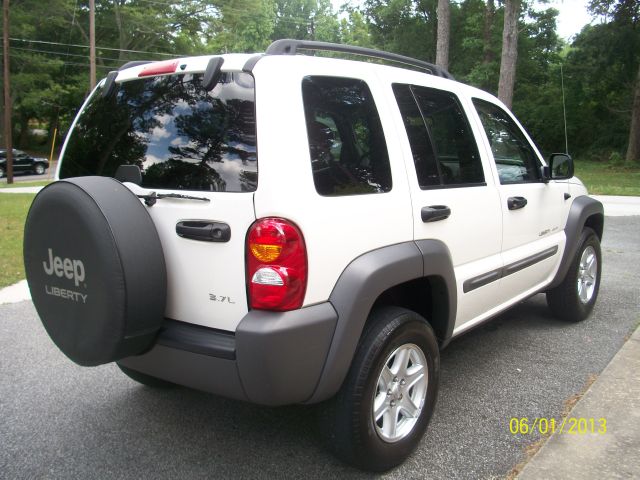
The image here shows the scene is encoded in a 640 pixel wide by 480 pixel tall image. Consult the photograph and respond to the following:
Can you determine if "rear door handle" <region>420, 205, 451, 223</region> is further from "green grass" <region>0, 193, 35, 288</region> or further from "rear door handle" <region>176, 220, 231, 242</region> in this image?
"green grass" <region>0, 193, 35, 288</region>

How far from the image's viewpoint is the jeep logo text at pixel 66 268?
2.28m

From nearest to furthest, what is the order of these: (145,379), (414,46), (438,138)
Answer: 1. (438,138)
2. (145,379)
3. (414,46)

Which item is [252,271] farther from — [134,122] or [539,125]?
[539,125]

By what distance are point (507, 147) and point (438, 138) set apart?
3.16 feet

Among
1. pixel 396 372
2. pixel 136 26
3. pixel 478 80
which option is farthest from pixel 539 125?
pixel 396 372

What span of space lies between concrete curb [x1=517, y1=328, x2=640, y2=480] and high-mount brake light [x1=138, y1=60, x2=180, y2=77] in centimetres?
246

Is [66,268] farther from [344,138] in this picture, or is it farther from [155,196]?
[344,138]

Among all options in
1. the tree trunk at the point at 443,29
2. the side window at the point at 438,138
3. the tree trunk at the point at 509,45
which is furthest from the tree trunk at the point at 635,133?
the side window at the point at 438,138

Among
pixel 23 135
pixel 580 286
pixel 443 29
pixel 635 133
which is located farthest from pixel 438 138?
pixel 23 135

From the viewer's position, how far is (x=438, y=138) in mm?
3092

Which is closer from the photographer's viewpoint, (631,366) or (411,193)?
(411,193)

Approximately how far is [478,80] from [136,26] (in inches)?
967

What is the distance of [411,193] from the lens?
2.74 meters
